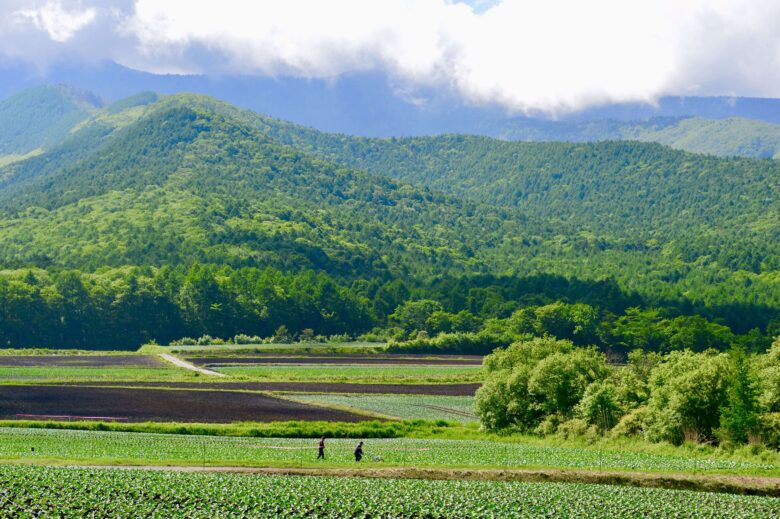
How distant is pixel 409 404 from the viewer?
4250 inches

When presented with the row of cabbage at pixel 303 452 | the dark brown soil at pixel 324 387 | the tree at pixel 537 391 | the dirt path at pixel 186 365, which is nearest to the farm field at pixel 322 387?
the dark brown soil at pixel 324 387

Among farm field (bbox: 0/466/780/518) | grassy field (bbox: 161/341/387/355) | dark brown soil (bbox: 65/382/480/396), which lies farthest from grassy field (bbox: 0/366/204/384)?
farm field (bbox: 0/466/780/518)

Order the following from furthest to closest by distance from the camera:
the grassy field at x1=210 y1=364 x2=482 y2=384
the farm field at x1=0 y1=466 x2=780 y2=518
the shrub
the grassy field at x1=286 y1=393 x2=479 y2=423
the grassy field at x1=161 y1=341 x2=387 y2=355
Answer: the grassy field at x1=161 y1=341 x2=387 y2=355, the grassy field at x1=210 y1=364 x2=482 y2=384, the grassy field at x1=286 y1=393 x2=479 y2=423, the shrub, the farm field at x1=0 y1=466 x2=780 y2=518

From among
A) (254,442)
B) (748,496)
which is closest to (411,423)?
(254,442)

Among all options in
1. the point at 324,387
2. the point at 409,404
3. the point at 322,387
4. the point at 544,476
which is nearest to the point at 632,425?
the point at 544,476

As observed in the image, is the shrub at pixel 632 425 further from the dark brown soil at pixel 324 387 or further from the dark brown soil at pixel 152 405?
the dark brown soil at pixel 324 387

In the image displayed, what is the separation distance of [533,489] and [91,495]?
22.5 metres

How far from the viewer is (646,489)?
5375cm

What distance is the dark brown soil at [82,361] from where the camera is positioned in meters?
148

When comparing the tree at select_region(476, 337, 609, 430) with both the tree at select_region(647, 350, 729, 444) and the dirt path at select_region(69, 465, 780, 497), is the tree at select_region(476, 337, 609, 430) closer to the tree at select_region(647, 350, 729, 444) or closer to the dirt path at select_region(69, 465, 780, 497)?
the tree at select_region(647, 350, 729, 444)

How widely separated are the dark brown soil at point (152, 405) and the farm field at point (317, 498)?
36.3m

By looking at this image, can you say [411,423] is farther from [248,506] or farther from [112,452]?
[248,506]

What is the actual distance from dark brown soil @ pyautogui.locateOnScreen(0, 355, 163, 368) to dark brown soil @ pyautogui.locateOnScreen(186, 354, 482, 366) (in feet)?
27.4

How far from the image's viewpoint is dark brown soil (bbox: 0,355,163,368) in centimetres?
14800
